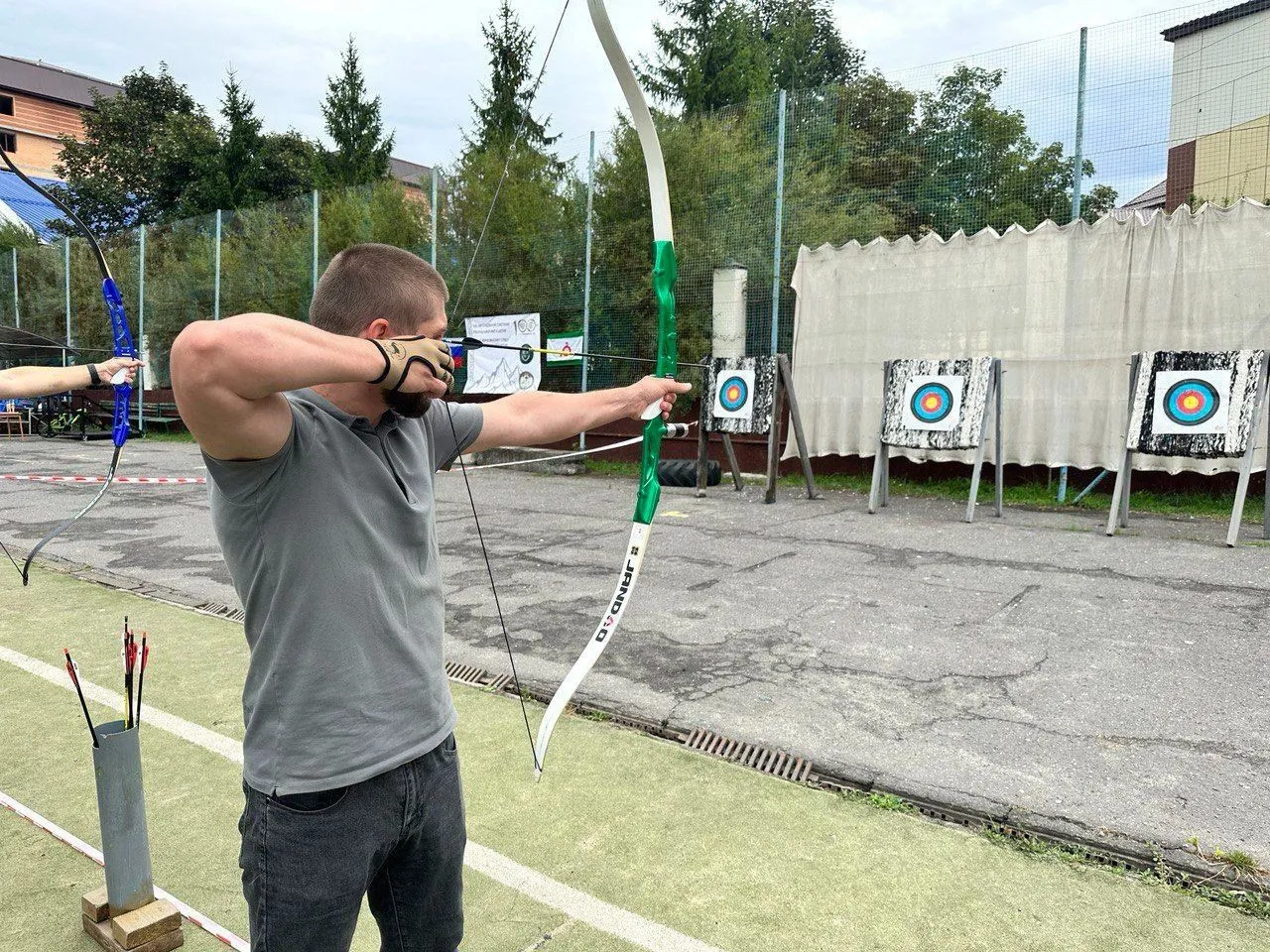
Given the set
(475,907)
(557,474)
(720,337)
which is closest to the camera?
(475,907)

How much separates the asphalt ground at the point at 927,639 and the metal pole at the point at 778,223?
2.57 m

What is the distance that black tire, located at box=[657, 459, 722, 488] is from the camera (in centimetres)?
850

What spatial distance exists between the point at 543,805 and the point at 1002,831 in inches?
44.6

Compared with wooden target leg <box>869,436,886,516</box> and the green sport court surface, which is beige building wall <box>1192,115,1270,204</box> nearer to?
wooden target leg <box>869,436,886,516</box>

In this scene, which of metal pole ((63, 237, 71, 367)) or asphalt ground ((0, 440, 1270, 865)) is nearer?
asphalt ground ((0, 440, 1270, 865))

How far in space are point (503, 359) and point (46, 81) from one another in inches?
1332

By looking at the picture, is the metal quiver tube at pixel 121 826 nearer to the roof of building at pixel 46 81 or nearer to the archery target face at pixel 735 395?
the archery target face at pixel 735 395

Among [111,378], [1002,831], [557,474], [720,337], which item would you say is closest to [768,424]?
[720,337]

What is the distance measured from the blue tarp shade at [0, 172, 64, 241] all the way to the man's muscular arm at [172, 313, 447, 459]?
28999 millimetres

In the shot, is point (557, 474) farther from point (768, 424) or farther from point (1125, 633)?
point (1125, 633)

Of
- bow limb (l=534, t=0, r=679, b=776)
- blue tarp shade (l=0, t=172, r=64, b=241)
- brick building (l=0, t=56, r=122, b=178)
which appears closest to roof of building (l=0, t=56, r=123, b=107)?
brick building (l=0, t=56, r=122, b=178)

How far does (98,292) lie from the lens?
17.7 metres

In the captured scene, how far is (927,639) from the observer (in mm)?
3590

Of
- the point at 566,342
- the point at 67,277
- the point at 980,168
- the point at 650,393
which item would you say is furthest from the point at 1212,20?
the point at 67,277
